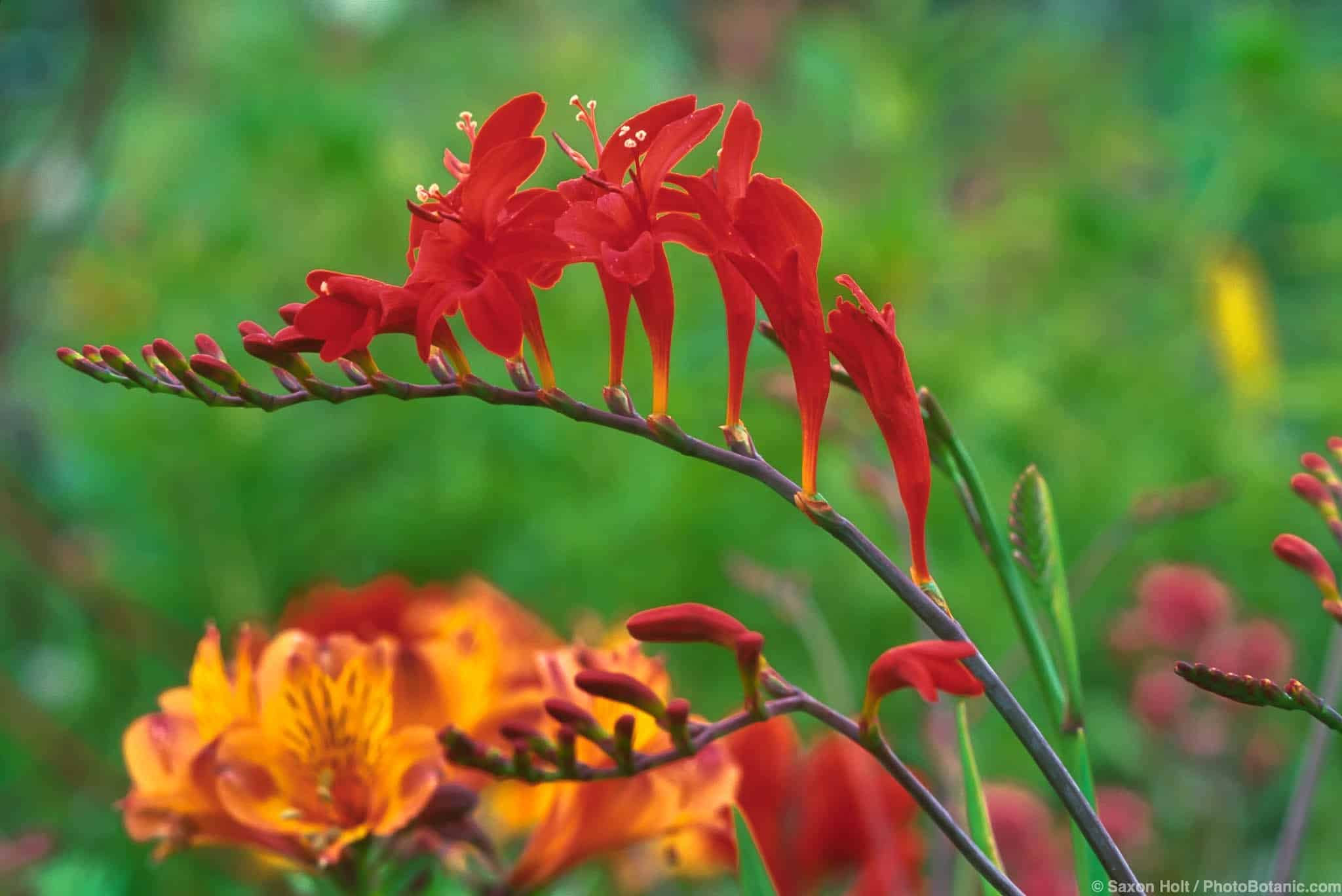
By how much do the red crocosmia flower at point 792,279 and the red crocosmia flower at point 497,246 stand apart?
0.12 feet

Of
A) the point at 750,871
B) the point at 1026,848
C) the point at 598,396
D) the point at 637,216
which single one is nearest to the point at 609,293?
the point at 637,216

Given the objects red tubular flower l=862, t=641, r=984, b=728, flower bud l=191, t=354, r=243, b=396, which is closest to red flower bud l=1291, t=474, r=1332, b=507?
red tubular flower l=862, t=641, r=984, b=728

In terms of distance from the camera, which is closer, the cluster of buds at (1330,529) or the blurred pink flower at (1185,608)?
the cluster of buds at (1330,529)

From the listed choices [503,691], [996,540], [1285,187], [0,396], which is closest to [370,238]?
[0,396]

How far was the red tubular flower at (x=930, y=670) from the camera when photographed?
0.68 ft

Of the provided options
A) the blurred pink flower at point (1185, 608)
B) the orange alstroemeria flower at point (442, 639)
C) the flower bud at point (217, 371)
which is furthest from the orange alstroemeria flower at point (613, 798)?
the blurred pink flower at point (1185, 608)

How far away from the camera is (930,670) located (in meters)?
0.21

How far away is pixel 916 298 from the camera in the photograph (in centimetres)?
115

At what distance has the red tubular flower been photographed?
0.21 metres

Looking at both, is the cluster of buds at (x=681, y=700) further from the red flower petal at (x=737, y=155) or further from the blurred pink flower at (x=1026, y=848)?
the blurred pink flower at (x=1026, y=848)

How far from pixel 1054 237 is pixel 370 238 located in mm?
824

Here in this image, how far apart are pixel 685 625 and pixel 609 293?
75 millimetres

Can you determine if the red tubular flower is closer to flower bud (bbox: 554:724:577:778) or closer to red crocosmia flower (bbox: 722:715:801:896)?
flower bud (bbox: 554:724:577:778)

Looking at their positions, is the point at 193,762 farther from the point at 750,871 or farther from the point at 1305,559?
the point at 1305,559
